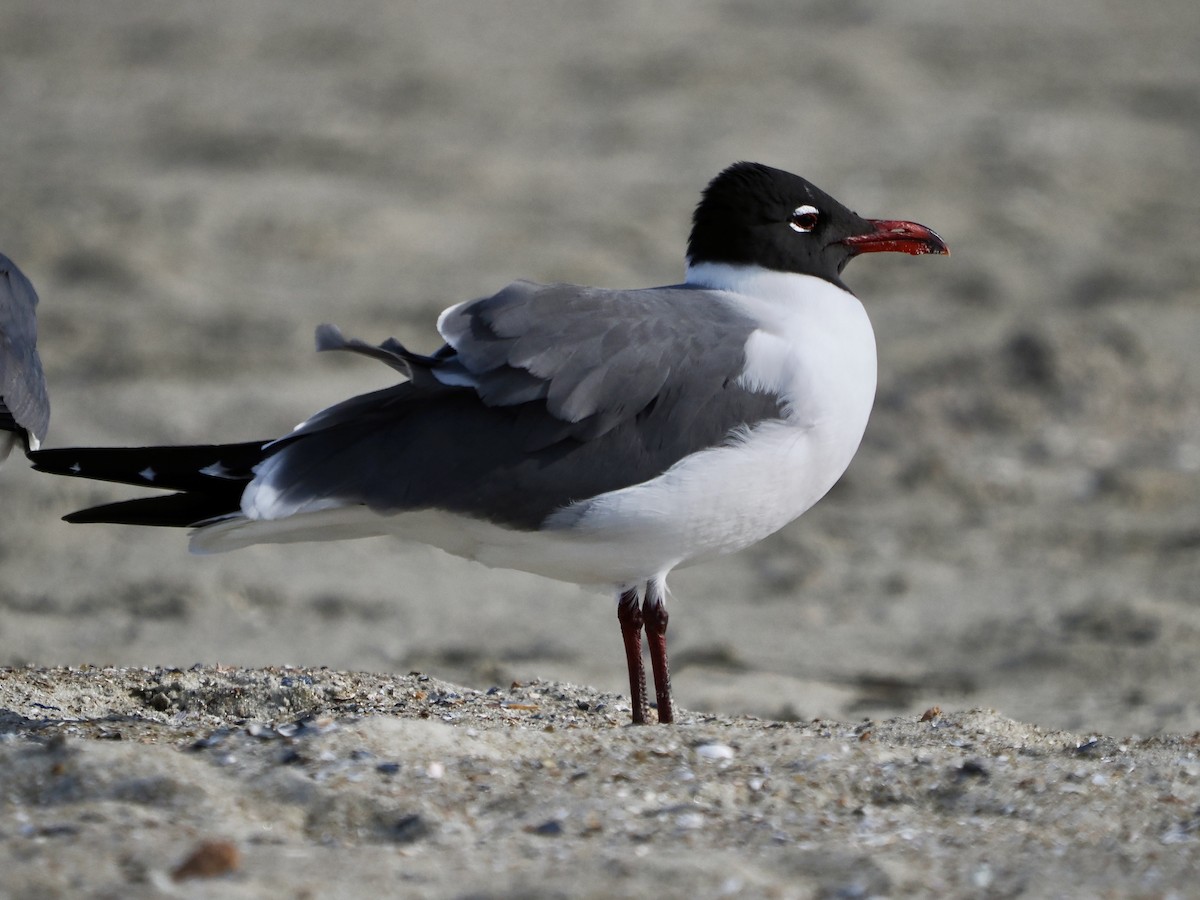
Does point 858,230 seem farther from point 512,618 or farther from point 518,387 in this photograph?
point 512,618

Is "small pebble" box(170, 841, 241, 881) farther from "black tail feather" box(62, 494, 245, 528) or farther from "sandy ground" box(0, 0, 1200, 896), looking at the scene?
"black tail feather" box(62, 494, 245, 528)

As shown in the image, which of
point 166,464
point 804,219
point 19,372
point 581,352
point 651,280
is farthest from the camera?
point 651,280

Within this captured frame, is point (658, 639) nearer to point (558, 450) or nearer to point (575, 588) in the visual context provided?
point (558, 450)

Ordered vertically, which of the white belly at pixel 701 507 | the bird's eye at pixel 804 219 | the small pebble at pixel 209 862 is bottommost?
the small pebble at pixel 209 862

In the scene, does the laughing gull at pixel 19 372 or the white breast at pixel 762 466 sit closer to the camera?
the white breast at pixel 762 466

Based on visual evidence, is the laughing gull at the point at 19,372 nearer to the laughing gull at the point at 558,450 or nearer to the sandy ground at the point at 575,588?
the sandy ground at the point at 575,588

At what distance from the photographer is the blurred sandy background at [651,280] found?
22.3 ft

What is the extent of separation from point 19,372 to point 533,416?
6.15 ft

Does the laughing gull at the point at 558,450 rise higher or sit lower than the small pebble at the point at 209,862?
higher

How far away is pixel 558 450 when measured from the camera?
3.90 m

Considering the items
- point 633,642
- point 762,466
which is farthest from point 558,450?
point 633,642

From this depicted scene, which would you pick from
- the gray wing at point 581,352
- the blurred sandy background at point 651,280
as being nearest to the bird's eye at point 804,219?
the gray wing at point 581,352

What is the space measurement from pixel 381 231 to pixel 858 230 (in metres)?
6.98

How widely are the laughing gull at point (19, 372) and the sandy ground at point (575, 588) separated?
0.71m
